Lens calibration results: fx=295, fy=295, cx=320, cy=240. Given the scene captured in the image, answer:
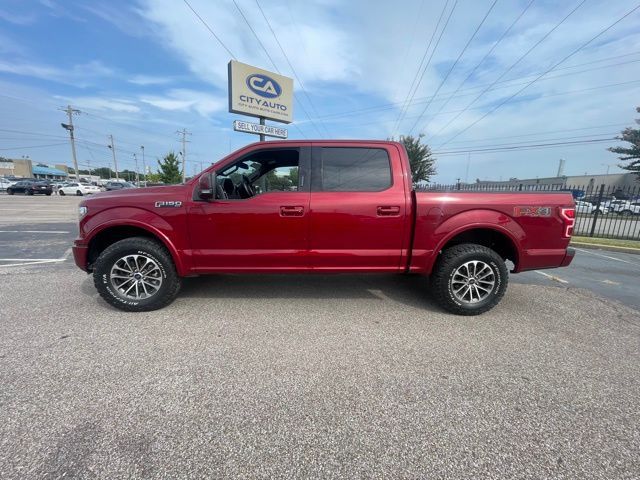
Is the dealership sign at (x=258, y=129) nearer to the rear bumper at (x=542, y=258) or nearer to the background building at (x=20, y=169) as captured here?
the rear bumper at (x=542, y=258)

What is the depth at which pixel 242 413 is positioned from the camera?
1931 mm

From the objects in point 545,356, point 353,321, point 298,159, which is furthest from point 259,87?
point 545,356

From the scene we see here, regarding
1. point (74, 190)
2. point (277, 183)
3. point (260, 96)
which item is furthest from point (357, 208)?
point (74, 190)

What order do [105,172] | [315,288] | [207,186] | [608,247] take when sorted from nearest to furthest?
[207,186]
[315,288]
[608,247]
[105,172]

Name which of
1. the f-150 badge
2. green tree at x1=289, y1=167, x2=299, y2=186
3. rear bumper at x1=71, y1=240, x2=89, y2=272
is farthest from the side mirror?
rear bumper at x1=71, y1=240, x2=89, y2=272

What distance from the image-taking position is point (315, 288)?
13.8 feet

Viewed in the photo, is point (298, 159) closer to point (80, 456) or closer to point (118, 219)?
point (118, 219)

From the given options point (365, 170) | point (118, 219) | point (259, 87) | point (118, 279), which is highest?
point (259, 87)

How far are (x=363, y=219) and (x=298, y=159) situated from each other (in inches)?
41.6

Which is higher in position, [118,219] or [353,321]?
[118,219]

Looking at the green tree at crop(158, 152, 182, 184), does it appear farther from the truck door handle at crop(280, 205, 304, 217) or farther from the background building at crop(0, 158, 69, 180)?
the background building at crop(0, 158, 69, 180)

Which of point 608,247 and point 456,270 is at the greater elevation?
point 456,270

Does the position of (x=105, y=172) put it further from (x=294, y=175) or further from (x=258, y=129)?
(x=294, y=175)

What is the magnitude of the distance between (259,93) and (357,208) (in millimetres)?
13746
